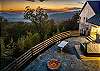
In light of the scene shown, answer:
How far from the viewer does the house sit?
6298 millimetres

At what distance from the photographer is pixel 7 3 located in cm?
555

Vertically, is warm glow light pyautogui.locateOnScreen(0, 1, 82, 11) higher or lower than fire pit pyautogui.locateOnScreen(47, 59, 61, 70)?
higher

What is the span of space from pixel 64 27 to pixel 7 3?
4.64 ft

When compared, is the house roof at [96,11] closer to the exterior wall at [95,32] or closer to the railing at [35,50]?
the exterior wall at [95,32]

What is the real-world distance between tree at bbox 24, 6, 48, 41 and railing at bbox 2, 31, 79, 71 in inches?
11.3

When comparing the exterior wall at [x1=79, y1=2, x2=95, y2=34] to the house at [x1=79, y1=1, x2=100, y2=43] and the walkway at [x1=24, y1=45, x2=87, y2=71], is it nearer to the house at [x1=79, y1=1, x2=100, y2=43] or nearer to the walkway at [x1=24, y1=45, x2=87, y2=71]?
the house at [x1=79, y1=1, x2=100, y2=43]

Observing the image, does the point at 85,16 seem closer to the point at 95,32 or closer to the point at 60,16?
the point at 95,32

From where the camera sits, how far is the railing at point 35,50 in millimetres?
5500

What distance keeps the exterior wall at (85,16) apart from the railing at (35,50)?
10.1 inches

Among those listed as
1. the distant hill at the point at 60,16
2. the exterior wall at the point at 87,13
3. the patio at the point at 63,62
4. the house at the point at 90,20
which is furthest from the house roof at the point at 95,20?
the distant hill at the point at 60,16

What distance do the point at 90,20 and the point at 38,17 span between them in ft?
5.08

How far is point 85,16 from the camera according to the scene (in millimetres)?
6609

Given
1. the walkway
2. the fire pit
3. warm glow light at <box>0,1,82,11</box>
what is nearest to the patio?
the walkway

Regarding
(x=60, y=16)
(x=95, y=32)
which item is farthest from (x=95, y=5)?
(x=60, y=16)
